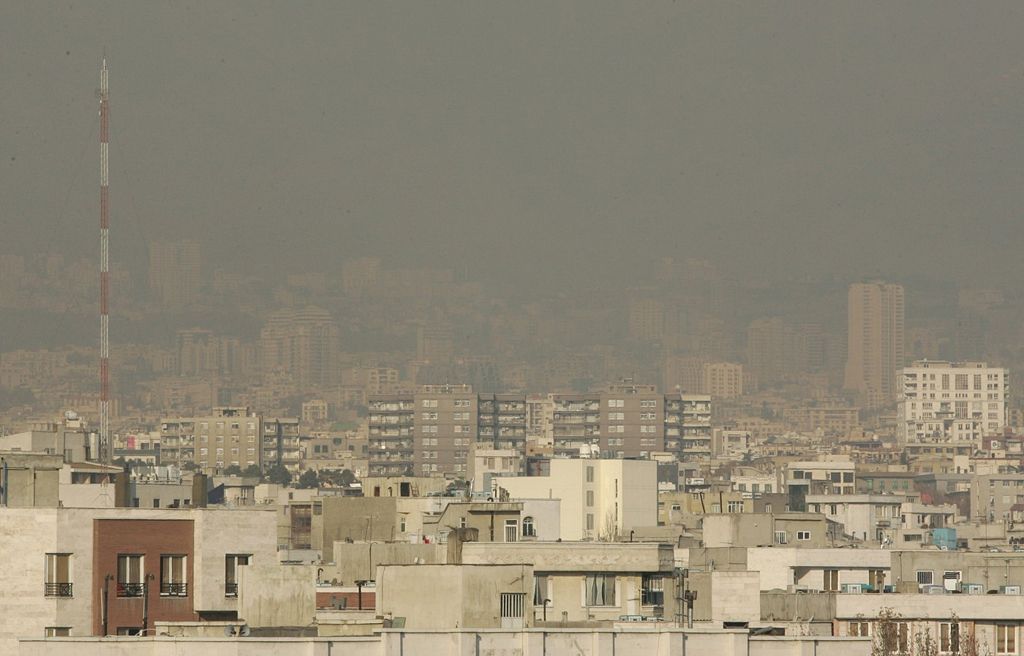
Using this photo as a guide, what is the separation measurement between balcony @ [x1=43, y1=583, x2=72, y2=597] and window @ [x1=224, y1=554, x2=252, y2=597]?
170 centimetres

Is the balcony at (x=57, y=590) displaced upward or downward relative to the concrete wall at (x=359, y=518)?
upward

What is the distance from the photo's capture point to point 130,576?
29.0 meters

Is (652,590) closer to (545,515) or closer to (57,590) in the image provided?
(57,590)

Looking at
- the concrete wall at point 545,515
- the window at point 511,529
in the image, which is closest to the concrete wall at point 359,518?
the concrete wall at point 545,515

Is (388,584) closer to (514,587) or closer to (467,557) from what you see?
(514,587)

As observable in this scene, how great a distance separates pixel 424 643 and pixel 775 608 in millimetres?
13562

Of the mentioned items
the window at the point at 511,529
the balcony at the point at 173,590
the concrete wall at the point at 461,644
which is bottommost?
the window at the point at 511,529

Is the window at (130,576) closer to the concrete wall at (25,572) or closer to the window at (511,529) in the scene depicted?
the concrete wall at (25,572)

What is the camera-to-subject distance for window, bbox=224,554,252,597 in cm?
2930

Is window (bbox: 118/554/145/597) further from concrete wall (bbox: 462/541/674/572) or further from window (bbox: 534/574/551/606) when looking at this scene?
window (bbox: 534/574/551/606)

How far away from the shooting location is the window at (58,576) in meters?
28.3

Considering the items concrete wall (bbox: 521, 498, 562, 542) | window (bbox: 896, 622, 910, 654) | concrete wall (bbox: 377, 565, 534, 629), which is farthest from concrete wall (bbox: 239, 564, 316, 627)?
concrete wall (bbox: 521, 498, 562, 542)

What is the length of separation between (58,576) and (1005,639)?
12961 mm

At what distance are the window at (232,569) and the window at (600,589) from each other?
26.5 feet
